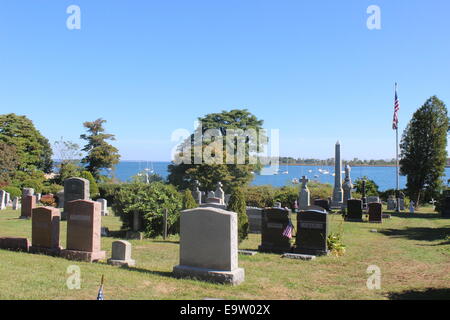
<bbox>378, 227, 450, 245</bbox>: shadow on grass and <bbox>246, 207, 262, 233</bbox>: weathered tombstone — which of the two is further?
<bbox>246, 207, 262, 233</bbox>: weathered tombstone

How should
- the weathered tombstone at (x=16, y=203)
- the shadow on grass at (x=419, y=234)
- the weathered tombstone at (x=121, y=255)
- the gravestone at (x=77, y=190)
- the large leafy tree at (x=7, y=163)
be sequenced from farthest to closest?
the large leafy tree at (x=7, y=163) < the weathered tombstone at (x=16, y=203) < the gravestone at (x=77, y=190) < the shadow on grass at (x=419, y=234) < the weathered tombstone at (x=121, y=255)

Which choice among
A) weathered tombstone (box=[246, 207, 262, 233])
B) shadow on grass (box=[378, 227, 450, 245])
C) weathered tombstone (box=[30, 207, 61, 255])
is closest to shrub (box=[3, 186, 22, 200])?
weathered tombstone (box=[246, 207, 262, 233])

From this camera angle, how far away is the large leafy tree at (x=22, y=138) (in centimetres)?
3747

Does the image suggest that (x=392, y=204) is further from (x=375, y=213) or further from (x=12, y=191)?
(x=12, y=191)

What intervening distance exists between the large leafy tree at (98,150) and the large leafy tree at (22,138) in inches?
201

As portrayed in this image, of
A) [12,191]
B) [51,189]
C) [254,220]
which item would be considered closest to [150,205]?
[254,220]

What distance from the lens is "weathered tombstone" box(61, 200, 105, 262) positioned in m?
9.33

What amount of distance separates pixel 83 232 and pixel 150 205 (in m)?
5.41

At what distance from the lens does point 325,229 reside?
11.6 metres

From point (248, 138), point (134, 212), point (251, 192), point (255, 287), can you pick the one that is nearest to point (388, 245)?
point (255, 287)

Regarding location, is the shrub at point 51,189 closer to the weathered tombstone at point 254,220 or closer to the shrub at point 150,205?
the shrub at point 150,205

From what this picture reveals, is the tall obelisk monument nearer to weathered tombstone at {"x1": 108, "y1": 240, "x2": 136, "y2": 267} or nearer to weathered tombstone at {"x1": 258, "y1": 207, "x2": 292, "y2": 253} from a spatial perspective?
weathered tombstone at {"x1": 258, "y1": 207, "x2": 292, "y2": 253}

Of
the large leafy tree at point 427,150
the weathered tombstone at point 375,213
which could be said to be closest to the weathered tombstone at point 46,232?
the weathered tombstone at point 375,213

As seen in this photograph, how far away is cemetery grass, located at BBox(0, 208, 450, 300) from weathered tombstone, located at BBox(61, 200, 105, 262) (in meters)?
0.57
